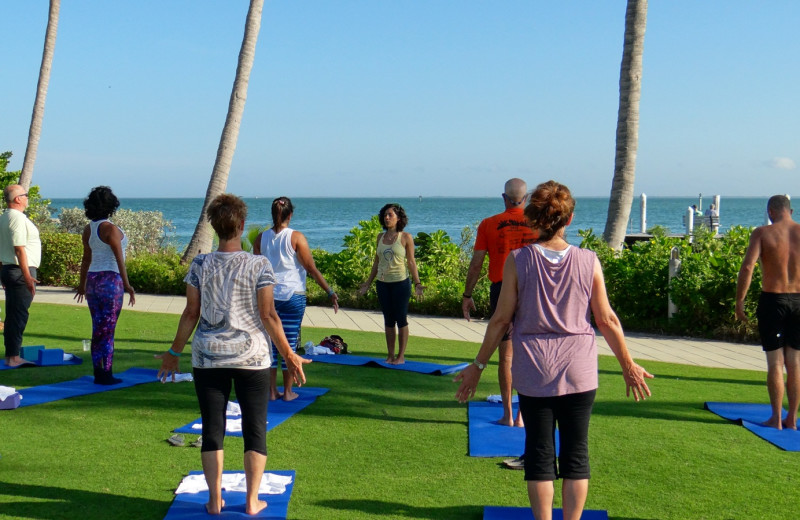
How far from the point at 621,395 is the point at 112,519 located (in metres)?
4.91

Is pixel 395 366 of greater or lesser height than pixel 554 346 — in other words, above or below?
below

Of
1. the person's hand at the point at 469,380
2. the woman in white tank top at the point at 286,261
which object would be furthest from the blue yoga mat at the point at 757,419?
the woman in white tank top at the point at 286,261

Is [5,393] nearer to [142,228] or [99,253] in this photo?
[99,253]

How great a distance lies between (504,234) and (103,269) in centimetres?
374

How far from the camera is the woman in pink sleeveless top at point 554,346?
3531 mm

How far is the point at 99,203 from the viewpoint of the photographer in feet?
22.9

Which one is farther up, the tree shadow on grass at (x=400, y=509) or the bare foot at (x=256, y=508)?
the bare foot at (x=256, y=508)

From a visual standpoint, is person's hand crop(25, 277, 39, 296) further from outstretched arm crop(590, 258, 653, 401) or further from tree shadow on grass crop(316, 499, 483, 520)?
outstretched arm crop(590, 258, 653, 401)

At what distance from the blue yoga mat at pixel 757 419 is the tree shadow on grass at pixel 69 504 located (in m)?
4.37

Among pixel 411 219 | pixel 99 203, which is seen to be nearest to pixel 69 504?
pixel 99 203

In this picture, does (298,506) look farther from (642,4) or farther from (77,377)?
(642,4)

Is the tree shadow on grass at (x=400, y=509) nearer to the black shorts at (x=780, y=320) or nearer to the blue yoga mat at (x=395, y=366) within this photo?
the black shorts at (x=780, y=320)

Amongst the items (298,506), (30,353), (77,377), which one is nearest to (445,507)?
(298,506)

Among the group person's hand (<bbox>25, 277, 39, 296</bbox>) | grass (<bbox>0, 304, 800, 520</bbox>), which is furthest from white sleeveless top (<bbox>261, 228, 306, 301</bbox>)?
person's hand (<bbox>25, 277, 39, 296</bbox>)
